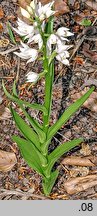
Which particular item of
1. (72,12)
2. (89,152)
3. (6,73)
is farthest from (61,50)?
(72,12)

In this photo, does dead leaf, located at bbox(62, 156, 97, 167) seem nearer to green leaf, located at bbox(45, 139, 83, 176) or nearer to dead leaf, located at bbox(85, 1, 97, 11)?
green leaf, located at bbox(45, 139, 83, 176)

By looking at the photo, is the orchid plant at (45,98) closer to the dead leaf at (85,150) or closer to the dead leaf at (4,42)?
the dead leaf at (85,150)

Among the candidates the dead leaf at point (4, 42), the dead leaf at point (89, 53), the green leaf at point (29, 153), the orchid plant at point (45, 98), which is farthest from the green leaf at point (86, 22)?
the green leaf at point (29, 153)

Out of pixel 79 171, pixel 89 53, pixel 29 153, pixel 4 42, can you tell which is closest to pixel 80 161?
pixel 79 171

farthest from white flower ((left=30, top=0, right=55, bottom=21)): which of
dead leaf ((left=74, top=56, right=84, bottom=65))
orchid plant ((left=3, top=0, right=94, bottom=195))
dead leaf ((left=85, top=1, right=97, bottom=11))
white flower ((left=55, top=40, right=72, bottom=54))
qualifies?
dead leaf ((left=85, top=1, right=97, bottom=11))

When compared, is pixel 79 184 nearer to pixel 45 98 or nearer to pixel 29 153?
pixel 29 153

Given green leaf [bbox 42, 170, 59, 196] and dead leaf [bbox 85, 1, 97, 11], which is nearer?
green leaf [bbox 42, 170, 59, 196]

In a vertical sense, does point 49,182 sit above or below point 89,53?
below
